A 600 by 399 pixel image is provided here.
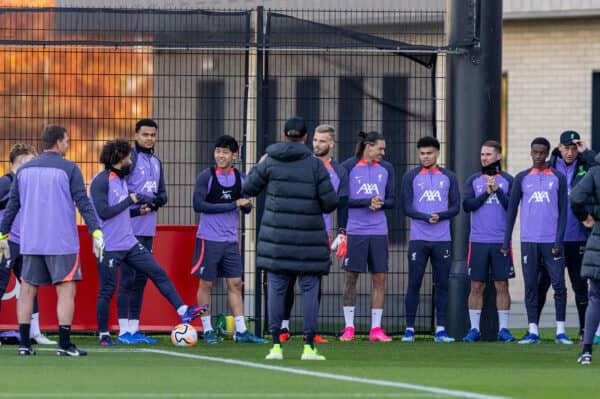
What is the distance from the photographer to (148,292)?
15.5 meters

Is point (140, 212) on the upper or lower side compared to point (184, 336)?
upper

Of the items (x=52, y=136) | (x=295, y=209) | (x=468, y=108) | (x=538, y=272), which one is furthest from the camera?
(x=468, y=108)

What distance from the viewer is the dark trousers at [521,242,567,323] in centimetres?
1510

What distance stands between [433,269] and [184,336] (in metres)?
3.10

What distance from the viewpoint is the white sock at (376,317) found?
15375 mm

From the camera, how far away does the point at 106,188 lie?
14180mm

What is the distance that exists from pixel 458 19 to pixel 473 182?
1913mm

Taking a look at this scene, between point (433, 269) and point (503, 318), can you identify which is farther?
point (503, 318)

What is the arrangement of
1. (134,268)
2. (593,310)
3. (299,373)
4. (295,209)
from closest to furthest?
(299,373) < (593,310) < (295,209) < (134,268)

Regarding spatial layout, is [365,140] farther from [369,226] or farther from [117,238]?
[117,238]

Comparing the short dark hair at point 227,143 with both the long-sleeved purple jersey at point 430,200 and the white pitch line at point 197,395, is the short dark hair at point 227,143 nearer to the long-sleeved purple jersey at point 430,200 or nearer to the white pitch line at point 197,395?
the long-sleeved purple jersey at point 430,200

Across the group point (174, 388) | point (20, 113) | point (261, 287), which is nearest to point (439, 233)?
point (261, 287)

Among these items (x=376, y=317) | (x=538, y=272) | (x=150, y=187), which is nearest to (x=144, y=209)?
(x=150, y=187)

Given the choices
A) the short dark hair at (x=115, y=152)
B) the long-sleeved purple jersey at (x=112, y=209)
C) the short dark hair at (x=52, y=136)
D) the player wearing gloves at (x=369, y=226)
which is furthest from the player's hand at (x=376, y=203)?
the short dark hair at (x=52, y=136)
